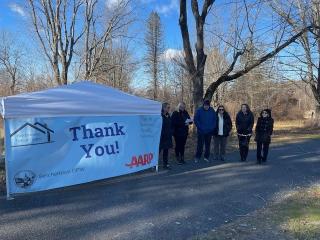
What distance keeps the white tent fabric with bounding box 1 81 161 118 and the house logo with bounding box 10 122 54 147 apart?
21cm

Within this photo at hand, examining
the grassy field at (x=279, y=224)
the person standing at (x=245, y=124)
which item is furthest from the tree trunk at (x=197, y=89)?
the grassy field at (x=279, y=224)

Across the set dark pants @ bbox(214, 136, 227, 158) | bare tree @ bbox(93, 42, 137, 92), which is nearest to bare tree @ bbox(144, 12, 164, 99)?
bare tree @ bbox(93, 42, 137, 92)

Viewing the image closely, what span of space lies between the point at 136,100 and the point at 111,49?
2613 centimetres

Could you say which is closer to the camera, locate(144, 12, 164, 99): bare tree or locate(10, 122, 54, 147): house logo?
locate(10, 122, 54, 147): house logo

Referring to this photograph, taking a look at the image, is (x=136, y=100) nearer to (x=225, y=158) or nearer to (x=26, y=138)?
(x=26, y=138)

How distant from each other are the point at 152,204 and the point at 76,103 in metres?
2.72

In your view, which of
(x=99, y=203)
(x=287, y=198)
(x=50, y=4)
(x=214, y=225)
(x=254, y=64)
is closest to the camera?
(x=214, y=225)

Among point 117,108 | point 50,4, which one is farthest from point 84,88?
point 50,4

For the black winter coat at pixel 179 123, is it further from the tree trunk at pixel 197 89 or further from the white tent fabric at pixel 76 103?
the tree trunk at pixel 197 89

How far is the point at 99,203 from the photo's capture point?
23.6ft

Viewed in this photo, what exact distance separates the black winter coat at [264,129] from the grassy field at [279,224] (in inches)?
151

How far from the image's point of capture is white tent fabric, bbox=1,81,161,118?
→ 292 inches

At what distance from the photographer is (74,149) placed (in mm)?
8227

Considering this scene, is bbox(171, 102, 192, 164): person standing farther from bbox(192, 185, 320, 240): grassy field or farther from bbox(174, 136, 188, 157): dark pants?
bbox(192, 185, 320, 240): grassy field
